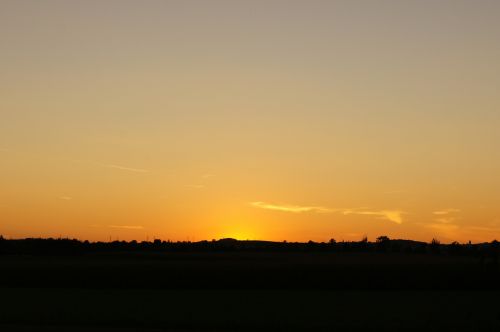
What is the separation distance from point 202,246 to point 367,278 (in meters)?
88.2

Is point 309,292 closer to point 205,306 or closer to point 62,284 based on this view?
point 205,306

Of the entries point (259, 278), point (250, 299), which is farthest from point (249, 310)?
point (259, 278)

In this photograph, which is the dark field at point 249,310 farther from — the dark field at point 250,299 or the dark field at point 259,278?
the dark field at point 259,278

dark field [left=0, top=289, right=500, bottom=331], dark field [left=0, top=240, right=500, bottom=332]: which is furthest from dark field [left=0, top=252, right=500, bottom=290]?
dark field [left=0, top=289, right=500, bottom=331]

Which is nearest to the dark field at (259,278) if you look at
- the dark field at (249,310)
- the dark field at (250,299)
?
the dark field at (250,299)

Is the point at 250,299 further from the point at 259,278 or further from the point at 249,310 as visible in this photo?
the point at 259,278

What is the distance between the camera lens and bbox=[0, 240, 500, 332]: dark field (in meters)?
34.3

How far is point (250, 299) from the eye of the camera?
149 feet

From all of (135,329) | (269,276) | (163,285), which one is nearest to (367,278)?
(269,276)

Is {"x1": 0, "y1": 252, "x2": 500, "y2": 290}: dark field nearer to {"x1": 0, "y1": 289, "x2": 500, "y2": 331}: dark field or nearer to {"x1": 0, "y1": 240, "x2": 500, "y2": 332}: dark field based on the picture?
{"x1": 0, "y1": 240, "x2": 500, "y2": 332}: dark field

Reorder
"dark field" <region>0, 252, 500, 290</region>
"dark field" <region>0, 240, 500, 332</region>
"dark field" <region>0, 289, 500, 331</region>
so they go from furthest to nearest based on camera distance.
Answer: "dark field" <region>0, 252, 500, 290</region>, "dark field" <region>0, 240, 500, 332</region>, "dark field" <region>0, 289, 500, 331</region>

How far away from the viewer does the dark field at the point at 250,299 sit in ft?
113

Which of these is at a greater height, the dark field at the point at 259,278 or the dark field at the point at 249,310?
the dark field at the point at 259,278

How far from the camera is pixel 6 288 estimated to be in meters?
53.5
